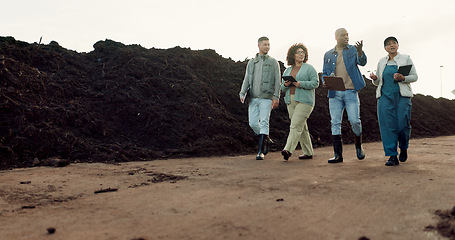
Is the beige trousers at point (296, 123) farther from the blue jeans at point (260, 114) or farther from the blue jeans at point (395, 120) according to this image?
the blue jeans at point (395, 120)

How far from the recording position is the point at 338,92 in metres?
6.02

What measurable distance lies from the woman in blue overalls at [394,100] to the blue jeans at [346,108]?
0.43m

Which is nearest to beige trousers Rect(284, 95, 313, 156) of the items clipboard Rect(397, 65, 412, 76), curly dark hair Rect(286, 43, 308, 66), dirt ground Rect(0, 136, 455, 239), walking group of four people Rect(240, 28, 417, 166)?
walking group of four people Rect(240, 28, 417, 166)

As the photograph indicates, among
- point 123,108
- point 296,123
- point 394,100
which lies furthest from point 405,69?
point 123,108

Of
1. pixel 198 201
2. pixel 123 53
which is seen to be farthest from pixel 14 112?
pixel 198 201

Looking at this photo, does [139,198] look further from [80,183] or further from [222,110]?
[222,110]

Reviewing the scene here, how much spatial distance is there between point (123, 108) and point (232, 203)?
7.00 m

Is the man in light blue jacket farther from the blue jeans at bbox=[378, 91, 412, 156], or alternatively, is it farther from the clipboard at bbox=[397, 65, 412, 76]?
the clipboard at bbox=[397, 65, 412, 76]

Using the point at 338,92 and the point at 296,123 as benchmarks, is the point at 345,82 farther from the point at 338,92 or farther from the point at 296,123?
the point at 296,123

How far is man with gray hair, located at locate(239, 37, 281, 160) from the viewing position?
6863mm

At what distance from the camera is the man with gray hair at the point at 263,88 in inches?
270

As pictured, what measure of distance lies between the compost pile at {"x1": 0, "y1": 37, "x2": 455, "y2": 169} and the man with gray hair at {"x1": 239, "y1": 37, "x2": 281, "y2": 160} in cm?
145

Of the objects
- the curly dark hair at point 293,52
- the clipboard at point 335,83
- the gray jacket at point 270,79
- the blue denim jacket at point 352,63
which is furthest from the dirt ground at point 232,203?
the curly dark hair at point 293,52

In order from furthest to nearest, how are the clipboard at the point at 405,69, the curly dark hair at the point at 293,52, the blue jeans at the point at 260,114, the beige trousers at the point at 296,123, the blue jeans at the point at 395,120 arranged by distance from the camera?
the blue jeans at the point at 260,114
the curly dark hair at the point at 293,52
the beige trousers at the point at 296,123
the blue jeans at the point at 395,120
the clipboard at the point at 405,69
